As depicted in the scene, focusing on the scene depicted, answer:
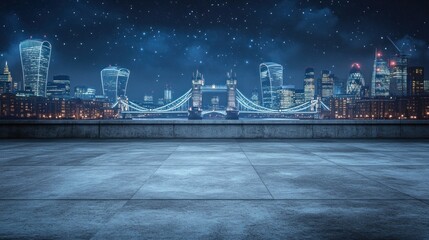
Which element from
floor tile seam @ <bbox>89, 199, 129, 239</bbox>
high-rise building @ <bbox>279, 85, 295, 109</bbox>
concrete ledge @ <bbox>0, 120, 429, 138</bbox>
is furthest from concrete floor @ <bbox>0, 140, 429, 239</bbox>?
high-rise building @ <bbox>279, 85, 295, 109</bbox>

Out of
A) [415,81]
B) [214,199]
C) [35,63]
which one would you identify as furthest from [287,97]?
[214,199]

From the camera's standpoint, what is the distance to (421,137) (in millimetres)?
16484

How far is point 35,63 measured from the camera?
183625mm

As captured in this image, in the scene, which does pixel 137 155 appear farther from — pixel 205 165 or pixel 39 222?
pixel 39 222

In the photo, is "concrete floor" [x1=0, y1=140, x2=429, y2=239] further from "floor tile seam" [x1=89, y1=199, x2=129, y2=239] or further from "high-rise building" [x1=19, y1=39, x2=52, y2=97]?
"high-rise building" [x1=19, y1=39, x2=52, y2=97]

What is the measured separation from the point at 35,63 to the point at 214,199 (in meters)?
203

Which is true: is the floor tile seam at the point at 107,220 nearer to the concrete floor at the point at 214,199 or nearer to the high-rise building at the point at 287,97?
the concrete floor at the point at 214,199

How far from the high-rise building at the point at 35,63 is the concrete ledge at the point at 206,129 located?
18192cm

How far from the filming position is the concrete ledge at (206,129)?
54.0 feet

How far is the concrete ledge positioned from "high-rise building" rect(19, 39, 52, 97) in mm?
181924

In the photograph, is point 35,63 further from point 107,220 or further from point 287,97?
point 107,220

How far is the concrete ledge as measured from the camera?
16469 millimetres

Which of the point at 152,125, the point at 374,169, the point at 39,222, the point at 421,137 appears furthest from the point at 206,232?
the point at 421,137

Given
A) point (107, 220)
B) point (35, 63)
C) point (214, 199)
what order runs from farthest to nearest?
1. point (35, 63)
2. point (214, 199)
3. point (107, 220)
